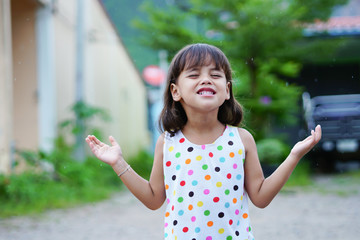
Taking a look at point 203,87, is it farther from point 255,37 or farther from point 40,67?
point 255,37

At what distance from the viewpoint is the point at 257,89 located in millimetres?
9375

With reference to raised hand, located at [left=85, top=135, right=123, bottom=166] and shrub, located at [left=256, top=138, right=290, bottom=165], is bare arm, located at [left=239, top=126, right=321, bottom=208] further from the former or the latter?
shrub, located at [left=256, top=138, right=290, bottom=165]

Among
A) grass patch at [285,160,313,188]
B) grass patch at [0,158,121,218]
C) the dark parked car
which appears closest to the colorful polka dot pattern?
grass patch at [0,158,121,218]

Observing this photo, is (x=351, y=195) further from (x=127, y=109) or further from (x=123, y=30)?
(x=127, y=109)

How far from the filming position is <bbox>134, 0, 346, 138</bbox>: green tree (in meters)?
8.70

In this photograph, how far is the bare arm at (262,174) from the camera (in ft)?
6.07

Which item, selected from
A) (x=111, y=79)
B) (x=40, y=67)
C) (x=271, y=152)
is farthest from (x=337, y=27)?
(x=40, y=67)

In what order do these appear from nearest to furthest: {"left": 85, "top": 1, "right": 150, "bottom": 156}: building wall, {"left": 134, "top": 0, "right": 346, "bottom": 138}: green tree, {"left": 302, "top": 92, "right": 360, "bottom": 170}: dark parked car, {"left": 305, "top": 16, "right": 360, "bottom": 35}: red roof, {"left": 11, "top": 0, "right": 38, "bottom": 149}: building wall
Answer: {"left": 11, "top": 0, "right": 38, "bottom": 149}: building wall
{"left": 134, "top": 0, "right": 346, "bottom": 138}: green tree
{"left": 302, "top": 92, "right": 360, "bottom": 170}: dark parked car
{"left": 305, "top": 16, "right": 360, "bottom": 35}: red roof
{"left": 85, "top": 1, "right": 150, "bottom": 156}: building wall

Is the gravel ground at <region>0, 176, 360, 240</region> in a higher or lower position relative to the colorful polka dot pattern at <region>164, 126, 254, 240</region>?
lower

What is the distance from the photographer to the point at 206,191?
180 centimetres

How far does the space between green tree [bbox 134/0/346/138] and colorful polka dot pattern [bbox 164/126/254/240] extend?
668 centimetres

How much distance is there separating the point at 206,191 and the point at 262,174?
250 mm

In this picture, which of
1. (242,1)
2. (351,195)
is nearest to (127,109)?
(242,1)

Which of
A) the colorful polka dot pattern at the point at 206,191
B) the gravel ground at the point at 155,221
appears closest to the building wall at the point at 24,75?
the gravel ground at the point at 155,221
